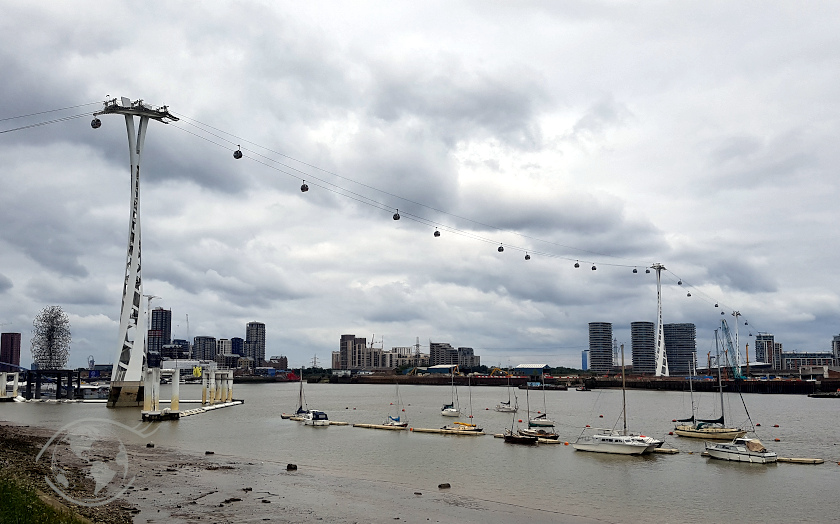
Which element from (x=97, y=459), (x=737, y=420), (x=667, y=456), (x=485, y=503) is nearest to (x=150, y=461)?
(x=97, y=459)

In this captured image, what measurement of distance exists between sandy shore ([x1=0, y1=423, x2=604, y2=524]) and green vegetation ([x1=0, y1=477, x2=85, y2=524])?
4.43 m

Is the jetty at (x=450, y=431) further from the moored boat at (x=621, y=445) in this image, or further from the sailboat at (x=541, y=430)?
the moored boat at (x=621, y=445)

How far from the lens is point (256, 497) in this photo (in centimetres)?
3862

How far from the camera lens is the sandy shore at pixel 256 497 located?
110 feet

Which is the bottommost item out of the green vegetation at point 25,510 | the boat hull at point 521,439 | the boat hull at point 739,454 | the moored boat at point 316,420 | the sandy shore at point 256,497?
the moored boat at point 316,420

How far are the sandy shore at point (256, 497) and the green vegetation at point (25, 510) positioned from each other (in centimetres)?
443

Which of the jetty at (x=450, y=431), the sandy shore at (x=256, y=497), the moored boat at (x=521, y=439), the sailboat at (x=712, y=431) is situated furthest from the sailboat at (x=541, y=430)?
the sandy shore at (x=256, y=497)

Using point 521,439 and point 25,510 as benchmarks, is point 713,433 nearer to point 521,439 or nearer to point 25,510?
point 521,439

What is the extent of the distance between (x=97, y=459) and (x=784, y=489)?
173 feet

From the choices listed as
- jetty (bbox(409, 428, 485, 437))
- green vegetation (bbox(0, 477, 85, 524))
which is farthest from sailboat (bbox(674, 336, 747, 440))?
green vegetation (bbox(0, 477, 85, 524))

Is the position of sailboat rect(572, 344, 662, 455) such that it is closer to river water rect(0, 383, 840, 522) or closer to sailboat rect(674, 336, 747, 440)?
river water rect(0, 383, 840, 522)

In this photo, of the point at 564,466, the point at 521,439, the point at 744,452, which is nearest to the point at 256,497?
the point at 564,466

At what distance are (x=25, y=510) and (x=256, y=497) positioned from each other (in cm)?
1863

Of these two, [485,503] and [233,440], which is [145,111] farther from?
[485,503]
